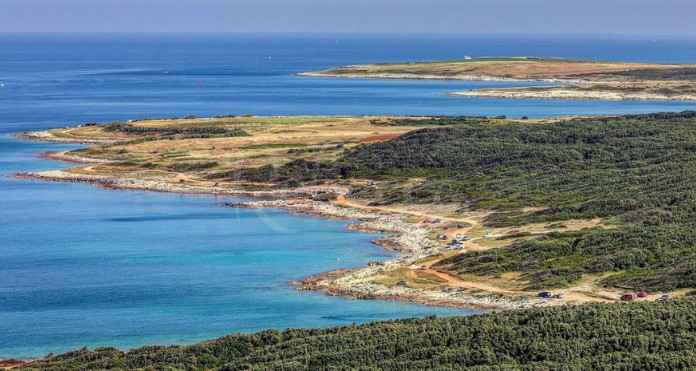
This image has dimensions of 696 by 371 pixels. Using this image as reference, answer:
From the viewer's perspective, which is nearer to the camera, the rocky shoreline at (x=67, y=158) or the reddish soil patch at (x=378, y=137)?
the rocky shoreline at (x=67, y=158)

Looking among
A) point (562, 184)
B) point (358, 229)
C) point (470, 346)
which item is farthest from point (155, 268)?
point (562, 184)

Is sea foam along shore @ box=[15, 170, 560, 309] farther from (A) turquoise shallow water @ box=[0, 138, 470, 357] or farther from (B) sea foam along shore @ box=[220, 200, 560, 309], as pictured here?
(A) turquoise shallow water @ box=[0, 138, 470, 357]

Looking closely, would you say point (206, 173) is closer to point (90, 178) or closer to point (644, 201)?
point (90, 178)

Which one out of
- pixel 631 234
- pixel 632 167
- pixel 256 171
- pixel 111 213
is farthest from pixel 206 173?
pixel 631 234

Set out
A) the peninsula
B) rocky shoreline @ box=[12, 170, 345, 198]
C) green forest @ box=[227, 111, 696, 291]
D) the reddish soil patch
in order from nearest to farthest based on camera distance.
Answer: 1. the peninsula
2. green forest @ box=[227, 111, 696, 291]
3. rocky shoreline @ box=[12, 170, 345, 198]
4. the reddish soil patch

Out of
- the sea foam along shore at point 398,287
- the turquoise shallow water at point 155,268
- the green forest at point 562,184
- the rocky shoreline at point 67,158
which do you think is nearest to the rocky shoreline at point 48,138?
the rocky shoreline at point 67,158

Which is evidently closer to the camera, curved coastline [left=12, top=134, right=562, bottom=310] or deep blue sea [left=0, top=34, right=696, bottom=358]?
deep blue sea [left=0, top=34, right=696, bottom=358]

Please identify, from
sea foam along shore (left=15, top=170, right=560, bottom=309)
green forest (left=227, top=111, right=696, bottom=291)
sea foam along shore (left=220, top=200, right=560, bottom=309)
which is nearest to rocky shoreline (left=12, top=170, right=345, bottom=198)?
sea foam along shore (left=15, top=170, right=560, bottom=309)

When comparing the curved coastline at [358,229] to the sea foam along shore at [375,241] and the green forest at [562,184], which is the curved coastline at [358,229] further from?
the green forest at [562,184]
